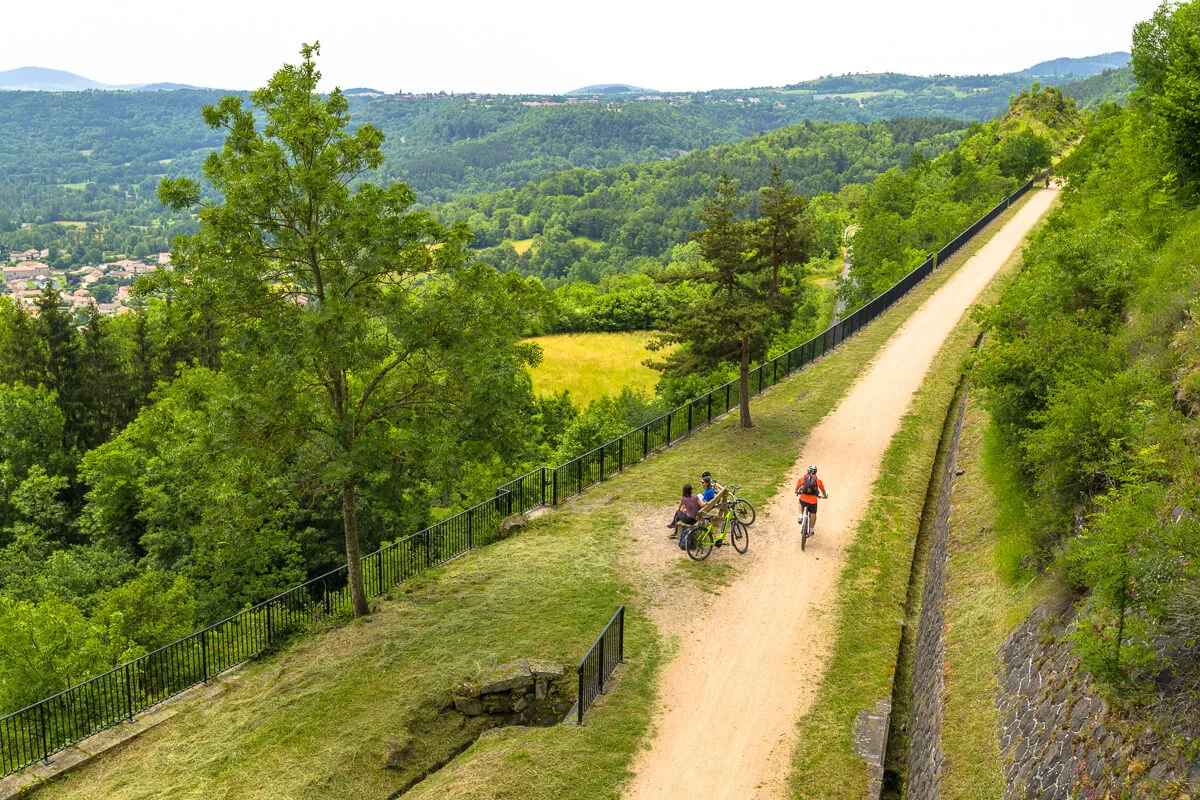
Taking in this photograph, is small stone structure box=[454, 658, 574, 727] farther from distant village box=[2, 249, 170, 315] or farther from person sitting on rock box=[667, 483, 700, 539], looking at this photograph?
distant village box=[2, 249, 170, 315]

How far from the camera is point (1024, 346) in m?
14.2

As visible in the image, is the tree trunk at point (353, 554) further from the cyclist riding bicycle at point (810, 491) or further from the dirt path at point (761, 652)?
the cyclist riding bicycle at point (810, 491)

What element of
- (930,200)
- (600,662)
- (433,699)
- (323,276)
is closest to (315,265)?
(323,276)

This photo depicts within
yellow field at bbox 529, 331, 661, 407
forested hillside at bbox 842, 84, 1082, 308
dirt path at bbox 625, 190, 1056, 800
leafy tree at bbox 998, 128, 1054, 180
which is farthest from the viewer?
leafy tree at bbox 998, 128, 1054, 180

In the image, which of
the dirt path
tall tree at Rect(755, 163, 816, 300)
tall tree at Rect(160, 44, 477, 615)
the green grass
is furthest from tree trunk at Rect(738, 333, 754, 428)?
tall tree at Rect(160, 44, 477, 615)

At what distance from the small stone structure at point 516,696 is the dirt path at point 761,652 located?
66.2 inches

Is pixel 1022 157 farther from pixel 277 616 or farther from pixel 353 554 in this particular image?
pixel 277 616

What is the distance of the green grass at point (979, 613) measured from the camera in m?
9.17

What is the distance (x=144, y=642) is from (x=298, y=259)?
1464 cm

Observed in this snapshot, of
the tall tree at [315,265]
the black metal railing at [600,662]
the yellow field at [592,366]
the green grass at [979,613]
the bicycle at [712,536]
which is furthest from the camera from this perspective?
the yellow field at [592,366]

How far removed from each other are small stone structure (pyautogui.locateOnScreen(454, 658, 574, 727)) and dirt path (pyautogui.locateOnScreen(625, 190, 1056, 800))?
1.68 meters

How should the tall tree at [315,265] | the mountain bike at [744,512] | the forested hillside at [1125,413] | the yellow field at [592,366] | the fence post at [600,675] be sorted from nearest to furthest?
the forested hillside at [1125,413] < the fence post at [600,675] < the tall tree at [315,265] < the mountain bike at [744,512] < the yellow field at [592,366]

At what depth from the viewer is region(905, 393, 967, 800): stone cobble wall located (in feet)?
32.3

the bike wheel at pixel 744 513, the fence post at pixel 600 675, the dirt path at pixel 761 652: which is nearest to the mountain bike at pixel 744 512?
the bike wheel at pixel 744 513
